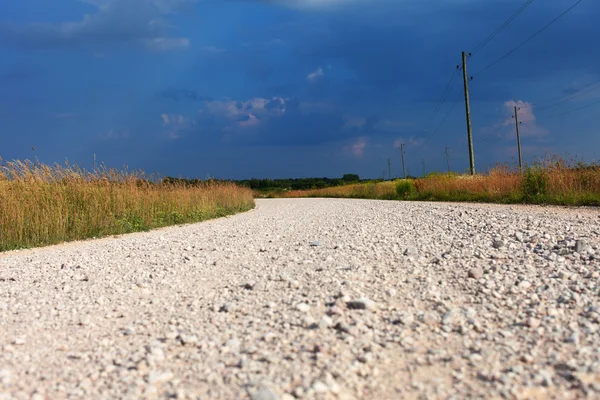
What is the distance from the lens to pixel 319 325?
10.7 ft

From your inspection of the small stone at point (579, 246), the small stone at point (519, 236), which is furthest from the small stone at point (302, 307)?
the small stone at point (519, 236)

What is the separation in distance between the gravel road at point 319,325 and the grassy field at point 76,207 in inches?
194

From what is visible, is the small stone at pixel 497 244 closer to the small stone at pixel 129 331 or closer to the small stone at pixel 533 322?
the small stone at pixel 533 322

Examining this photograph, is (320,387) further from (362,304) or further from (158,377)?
(362,304)

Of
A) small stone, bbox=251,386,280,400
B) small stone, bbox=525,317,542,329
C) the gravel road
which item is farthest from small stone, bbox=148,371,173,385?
small stone, bbox=525,317,542,329

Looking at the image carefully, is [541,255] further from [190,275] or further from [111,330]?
[111,330]

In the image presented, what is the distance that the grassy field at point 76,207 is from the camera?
34.9 feet

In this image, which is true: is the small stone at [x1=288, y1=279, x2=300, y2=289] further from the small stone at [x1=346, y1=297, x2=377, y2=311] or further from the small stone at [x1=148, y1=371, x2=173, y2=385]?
the small stone at [x1=148, y1=371, x2=173, y2=385]

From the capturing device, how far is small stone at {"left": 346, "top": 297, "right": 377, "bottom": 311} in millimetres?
3586

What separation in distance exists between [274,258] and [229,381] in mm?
3480

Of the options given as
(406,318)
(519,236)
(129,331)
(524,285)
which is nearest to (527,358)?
(406,318)

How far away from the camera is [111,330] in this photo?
11.9ft

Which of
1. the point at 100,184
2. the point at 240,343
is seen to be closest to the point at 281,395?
the point at 240,343

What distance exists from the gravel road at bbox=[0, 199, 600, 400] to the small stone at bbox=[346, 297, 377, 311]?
1cm
